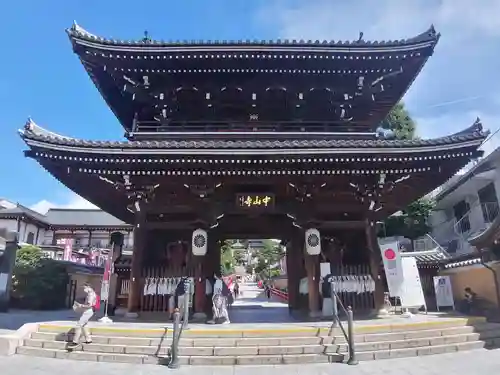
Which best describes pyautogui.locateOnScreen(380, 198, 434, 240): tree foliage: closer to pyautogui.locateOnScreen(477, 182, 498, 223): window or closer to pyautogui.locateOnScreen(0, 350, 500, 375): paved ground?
pyautogui.locateOnScreen(477, 182, 498, 223): window

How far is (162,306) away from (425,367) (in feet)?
29.8

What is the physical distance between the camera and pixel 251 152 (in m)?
11.5

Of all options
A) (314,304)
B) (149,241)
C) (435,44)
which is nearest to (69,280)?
(149,241)

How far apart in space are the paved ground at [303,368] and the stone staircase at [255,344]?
1.03 feet

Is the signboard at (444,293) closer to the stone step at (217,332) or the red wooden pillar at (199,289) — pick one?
the stone step at (217,332)

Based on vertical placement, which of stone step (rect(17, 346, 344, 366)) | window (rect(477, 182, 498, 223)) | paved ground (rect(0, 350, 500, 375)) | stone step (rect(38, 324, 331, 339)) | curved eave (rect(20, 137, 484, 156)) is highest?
window (rect(477, 182, 498, 223))

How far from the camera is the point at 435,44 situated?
13883mm

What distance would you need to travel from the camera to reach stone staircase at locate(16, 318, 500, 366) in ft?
30.6

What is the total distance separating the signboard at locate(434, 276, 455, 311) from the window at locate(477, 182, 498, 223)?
336 inches

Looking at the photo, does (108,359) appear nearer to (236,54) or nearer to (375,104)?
(236,54)

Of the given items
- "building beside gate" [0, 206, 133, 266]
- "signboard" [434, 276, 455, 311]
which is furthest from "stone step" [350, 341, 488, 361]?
"building beside gate" [0, 206, 133, 266]

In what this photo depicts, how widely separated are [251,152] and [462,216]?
76.6 ft

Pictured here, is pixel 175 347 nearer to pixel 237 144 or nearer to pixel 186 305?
pixel 186 305

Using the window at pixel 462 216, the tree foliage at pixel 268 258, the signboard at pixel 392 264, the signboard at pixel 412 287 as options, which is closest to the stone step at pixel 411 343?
the signboard at pixel 392 264
